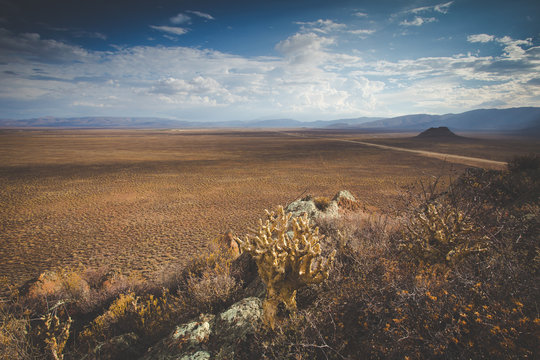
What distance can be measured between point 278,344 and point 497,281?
2786 millimetres

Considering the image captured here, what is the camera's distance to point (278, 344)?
263 cm

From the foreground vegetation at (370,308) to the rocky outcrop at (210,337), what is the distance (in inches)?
6.8

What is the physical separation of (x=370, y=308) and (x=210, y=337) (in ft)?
6.47

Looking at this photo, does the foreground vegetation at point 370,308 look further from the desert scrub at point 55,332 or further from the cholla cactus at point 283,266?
the cholla cactus at point 283,266

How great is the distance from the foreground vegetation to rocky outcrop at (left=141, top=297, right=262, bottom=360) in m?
0.17

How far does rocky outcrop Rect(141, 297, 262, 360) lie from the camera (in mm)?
2727

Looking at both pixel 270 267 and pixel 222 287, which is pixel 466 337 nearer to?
pixel 270 267

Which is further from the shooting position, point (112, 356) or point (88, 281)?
point (88, 281)

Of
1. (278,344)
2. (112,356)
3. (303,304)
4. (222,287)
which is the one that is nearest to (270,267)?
(278,344)

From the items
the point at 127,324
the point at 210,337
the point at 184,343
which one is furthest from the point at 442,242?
the point at 127,324

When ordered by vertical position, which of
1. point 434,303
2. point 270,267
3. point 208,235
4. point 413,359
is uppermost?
point 270,267

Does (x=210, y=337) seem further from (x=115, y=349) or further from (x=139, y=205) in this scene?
(x=139, y=205)

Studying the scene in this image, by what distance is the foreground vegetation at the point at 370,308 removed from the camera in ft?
7.71

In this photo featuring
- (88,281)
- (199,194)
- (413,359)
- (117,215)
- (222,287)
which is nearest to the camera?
(413,359)
